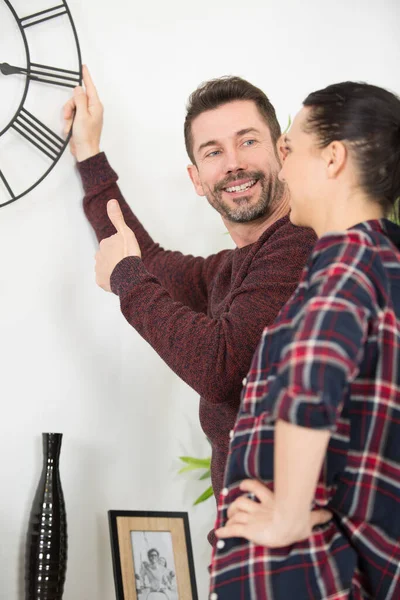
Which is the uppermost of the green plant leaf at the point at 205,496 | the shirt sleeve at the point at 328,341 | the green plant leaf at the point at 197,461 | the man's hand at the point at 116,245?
the man's hand at the point at 116,245

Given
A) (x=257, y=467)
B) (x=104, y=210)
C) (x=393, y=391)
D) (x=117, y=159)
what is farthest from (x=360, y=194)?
(x=117, y=159)

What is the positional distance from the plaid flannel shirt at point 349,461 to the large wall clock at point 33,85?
0.97 meters

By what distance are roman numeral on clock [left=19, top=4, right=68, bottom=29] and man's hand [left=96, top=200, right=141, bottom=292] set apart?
0.50 meters

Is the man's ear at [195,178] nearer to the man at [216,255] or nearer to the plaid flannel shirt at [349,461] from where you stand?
the man at [216,255]

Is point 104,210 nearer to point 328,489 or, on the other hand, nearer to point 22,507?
point 22,507

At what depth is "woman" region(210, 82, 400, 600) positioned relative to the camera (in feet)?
3.32

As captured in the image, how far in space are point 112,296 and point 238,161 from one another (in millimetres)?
483

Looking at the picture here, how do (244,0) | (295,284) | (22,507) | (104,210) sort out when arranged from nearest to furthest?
(295,284) → (22,507) → (104,210) → (244,0)

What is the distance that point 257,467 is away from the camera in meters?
1.16

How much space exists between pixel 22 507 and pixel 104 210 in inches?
29.5

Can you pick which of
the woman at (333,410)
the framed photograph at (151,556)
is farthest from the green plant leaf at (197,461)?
the woman at (333,410)

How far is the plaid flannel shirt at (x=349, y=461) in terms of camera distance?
3.53 ft

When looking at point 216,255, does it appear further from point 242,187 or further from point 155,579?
point 155,579

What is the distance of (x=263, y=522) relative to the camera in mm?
1118
